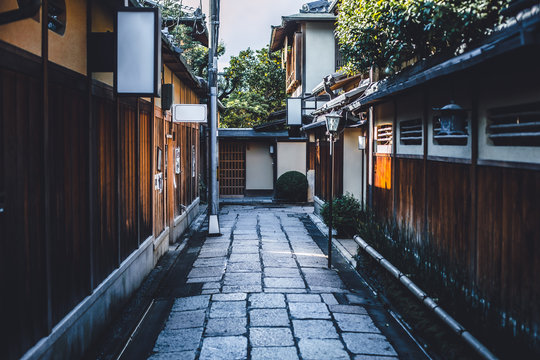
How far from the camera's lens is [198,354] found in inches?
220

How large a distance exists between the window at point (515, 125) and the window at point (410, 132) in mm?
2535

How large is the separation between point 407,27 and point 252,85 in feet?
91.6

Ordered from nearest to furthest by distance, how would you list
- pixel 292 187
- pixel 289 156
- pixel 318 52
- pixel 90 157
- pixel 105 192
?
pixel 90 157 < pixel 105 192 < pixel 292 187 < pixel 318 52 < pixel 289 156

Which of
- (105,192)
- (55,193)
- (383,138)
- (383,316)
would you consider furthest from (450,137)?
(55,193)

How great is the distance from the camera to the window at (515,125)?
4.37 metres

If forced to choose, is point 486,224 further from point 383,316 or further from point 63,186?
point 63,186

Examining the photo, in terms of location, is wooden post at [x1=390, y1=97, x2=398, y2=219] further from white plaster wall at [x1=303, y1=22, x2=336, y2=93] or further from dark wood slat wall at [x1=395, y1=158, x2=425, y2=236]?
white plaster wall at [x1=303, y1=22, x2=336, y2=93]

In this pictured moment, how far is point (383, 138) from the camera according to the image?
10031 mm

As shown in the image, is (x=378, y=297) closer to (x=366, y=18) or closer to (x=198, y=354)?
(x=198, y=354)

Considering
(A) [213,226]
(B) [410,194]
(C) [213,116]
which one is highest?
(C) [213,116]

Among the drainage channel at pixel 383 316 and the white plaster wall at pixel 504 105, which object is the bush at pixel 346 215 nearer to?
the drainage channel at pixel 383 316

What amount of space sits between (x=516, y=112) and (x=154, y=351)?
183 inches

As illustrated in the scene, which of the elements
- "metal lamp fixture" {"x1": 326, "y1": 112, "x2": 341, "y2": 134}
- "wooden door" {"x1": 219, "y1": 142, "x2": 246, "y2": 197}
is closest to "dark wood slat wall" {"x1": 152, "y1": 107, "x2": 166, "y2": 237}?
"metal lamp fixture" {"x1": 326, "y1": 112, "x2": 341, "y2": 134}

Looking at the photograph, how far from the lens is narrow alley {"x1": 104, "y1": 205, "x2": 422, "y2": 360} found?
226 inches
